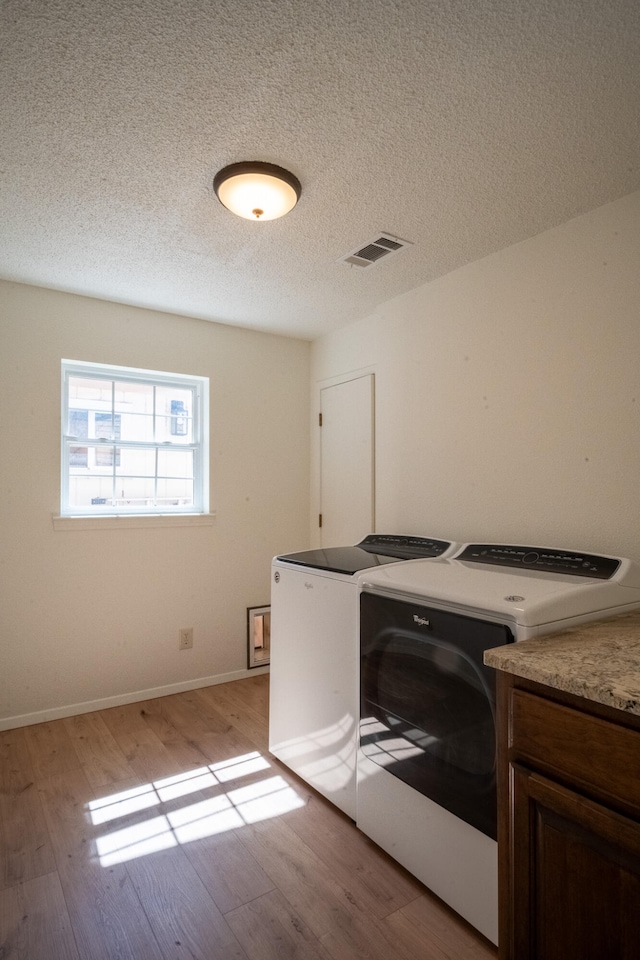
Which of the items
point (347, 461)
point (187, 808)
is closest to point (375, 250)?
point (347, 461)

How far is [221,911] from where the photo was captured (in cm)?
154

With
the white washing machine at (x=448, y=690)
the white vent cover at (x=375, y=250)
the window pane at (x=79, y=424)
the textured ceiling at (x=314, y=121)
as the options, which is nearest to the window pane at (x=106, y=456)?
the window pane at (x=79, y=424)

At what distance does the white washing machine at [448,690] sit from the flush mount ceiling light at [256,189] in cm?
A: 138

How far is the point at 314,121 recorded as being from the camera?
1.53 meters

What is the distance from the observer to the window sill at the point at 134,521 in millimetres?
2896

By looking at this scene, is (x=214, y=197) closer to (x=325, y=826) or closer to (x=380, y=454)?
(x=380, y=454)

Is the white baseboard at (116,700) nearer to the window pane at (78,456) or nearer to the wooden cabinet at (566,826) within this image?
the window pane at (78,456)

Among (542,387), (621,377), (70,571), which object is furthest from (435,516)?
(70,571)

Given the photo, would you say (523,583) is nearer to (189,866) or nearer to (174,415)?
(189,866)

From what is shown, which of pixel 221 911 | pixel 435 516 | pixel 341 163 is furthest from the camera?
pixel 435 516

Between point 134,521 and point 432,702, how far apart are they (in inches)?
84.9

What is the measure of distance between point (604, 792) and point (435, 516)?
174 cm

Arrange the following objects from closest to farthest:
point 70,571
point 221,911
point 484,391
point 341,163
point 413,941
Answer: point 413,941 < point 221,911 < point 341,163 < point 484,391 < point 70,571

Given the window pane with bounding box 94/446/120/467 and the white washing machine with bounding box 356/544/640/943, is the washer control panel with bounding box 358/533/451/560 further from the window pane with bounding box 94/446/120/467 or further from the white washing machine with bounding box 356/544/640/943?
the window pane with bounding box 94/446/120/467
